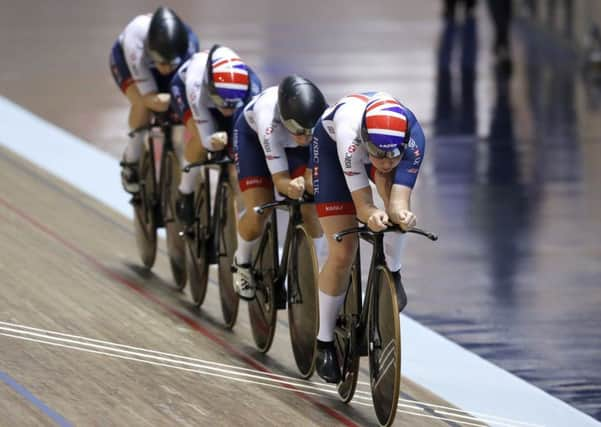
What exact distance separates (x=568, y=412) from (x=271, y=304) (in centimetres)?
A: 141

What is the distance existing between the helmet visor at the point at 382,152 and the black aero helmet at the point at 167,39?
7.82ft

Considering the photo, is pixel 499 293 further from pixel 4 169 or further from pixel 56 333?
pixel 4 169

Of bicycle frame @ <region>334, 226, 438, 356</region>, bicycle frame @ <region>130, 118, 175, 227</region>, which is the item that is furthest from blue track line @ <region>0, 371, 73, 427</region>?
bicycle frame @ <region>130, 118, 175, 227</region>

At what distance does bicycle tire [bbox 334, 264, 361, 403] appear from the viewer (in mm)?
5570

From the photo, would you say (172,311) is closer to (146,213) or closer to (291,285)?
(146,213)

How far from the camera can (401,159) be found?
5.18 meters

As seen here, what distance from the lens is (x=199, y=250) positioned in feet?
23.6

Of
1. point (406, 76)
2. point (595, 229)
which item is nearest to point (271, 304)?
point (595, 229)

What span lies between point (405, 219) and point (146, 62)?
3076 mm

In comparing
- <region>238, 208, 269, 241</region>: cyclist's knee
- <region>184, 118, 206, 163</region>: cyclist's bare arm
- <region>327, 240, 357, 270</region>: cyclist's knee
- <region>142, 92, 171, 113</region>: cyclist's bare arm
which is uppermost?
<region>142, 92, 171, 113</region>: cyclist's bare arm

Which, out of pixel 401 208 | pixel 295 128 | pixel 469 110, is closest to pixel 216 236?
pixel 295 128

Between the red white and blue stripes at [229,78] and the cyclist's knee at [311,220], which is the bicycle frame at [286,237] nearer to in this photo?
the cyclist's knee at [311,220]

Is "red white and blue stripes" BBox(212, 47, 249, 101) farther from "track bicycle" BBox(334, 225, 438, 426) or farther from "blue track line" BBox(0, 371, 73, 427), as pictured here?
"blue track line" BBox(0, 371, 73, 427)

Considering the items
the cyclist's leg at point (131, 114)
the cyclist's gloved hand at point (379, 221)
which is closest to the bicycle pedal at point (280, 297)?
the cyclist's gloved hand at point (379, 221)
